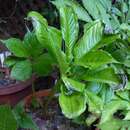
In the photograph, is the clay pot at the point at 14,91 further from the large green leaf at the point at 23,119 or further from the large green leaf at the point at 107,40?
the large green leaf at the point at 107,40

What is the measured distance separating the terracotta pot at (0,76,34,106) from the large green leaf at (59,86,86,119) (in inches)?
21.3

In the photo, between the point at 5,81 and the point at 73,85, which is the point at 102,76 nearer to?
the point at 73,85

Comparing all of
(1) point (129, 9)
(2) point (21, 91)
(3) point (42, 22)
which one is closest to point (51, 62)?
(3) point (42, 22)

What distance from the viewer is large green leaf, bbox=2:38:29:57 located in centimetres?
122

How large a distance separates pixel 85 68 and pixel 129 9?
1.23 ft

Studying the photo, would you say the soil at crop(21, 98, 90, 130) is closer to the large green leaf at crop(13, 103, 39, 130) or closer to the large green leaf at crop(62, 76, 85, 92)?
the large green leaf at crop(13, 103, 39, 130)

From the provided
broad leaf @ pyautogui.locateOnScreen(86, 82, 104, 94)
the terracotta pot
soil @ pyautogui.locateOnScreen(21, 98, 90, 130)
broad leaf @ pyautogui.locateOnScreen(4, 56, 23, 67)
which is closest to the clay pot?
the terracotta pot

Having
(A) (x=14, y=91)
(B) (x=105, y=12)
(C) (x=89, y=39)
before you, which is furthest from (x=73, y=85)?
(A) (x=14, y=91)

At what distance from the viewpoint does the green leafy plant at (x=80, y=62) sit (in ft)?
3.61

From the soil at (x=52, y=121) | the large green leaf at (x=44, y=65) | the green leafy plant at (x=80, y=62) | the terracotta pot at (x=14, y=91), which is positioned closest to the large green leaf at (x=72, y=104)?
the green leafy plant at (x=80, y=62)

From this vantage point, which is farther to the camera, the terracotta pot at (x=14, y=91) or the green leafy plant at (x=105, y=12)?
the terracotta pot at (x=14, y=91)

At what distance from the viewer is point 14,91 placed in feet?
5.46

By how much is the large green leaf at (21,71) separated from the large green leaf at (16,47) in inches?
1.2

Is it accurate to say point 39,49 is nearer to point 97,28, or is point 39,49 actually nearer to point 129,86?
point 97,28
